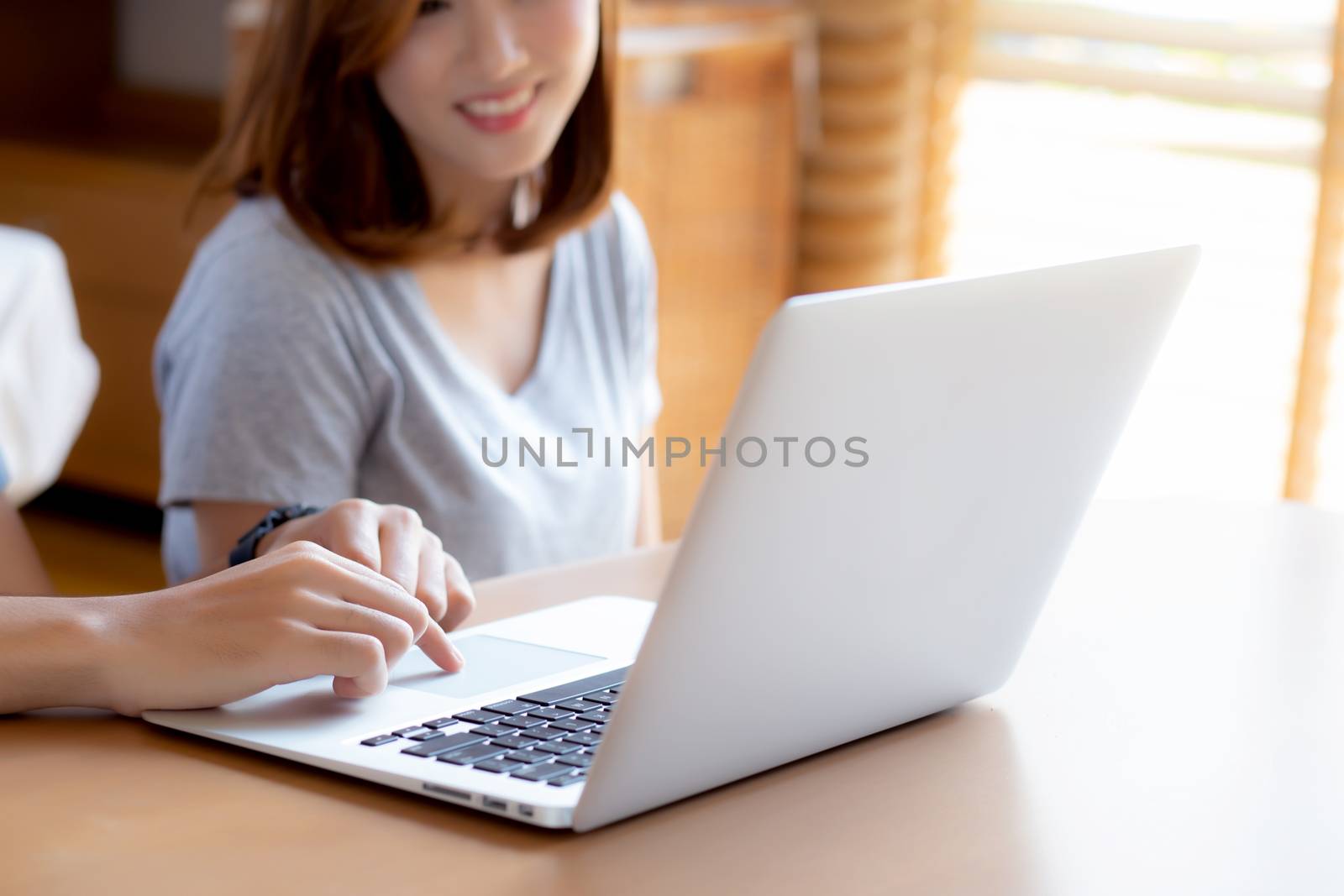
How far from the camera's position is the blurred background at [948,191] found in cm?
249

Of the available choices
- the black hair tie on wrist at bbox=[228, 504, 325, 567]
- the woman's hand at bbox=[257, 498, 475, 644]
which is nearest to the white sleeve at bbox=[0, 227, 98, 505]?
the black hair tie on wrist at bbox=[228, 504, 325, 567]

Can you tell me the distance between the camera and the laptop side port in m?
0.63

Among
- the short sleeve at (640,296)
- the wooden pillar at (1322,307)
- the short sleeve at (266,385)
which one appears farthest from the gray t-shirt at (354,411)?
the wooden pillar at (1322,307)

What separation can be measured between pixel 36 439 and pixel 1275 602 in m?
1.95

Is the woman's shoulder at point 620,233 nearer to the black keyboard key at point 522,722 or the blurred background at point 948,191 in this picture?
the black keyboard key at point 522,722

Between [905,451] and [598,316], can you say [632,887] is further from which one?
[598,316]

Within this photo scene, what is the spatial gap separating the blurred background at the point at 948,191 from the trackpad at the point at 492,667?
1.75m

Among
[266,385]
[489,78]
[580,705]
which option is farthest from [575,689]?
[489,78]

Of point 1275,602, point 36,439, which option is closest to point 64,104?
point 36,439

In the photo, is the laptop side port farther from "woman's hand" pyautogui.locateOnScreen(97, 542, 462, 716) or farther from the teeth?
the teeth

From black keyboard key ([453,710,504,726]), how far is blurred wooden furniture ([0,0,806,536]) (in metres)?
1.86

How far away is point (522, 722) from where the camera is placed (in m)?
0.70

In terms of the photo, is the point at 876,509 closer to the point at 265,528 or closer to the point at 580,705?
the point at 580,705

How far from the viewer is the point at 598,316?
148 cm
